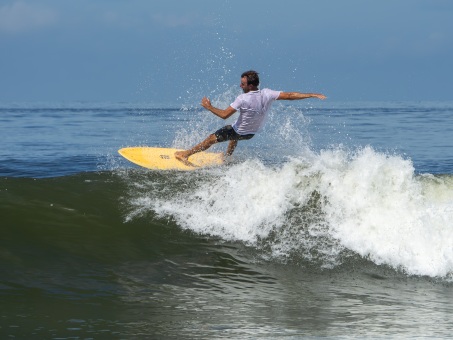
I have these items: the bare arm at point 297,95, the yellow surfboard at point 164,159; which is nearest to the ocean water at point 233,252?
the yellow surfboard at point 164,159

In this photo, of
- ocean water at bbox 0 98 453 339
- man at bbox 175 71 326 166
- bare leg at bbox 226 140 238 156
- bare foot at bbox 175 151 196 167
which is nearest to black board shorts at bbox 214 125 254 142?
man at bbox 175 71 326 166

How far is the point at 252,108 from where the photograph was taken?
11.2 m

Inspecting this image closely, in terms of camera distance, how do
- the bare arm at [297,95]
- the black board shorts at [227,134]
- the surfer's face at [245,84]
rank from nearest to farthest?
the bare arm at [297,95]
the surfer's face at [245,84]
the black board shorts at [227,134]

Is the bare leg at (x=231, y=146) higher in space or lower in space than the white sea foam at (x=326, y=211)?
higher

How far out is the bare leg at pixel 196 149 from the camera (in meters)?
11.7

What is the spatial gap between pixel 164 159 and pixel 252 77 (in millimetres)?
2539

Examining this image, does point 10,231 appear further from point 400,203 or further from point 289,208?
point 400,203

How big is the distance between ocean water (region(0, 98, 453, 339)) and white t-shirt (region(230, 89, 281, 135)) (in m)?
0.82

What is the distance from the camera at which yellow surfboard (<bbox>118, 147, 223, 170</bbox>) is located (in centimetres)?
1221

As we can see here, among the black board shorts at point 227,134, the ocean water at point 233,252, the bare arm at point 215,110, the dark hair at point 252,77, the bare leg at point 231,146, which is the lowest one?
the ocean water at point 233,252

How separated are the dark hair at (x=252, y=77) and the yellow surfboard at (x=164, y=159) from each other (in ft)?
5.33

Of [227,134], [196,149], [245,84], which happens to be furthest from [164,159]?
[245,84]

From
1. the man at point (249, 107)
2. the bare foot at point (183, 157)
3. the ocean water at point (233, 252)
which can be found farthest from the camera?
the bare foot at point (183, 157)

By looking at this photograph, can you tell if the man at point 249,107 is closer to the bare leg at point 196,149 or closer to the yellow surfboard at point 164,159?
the bare leg at point 196,149
